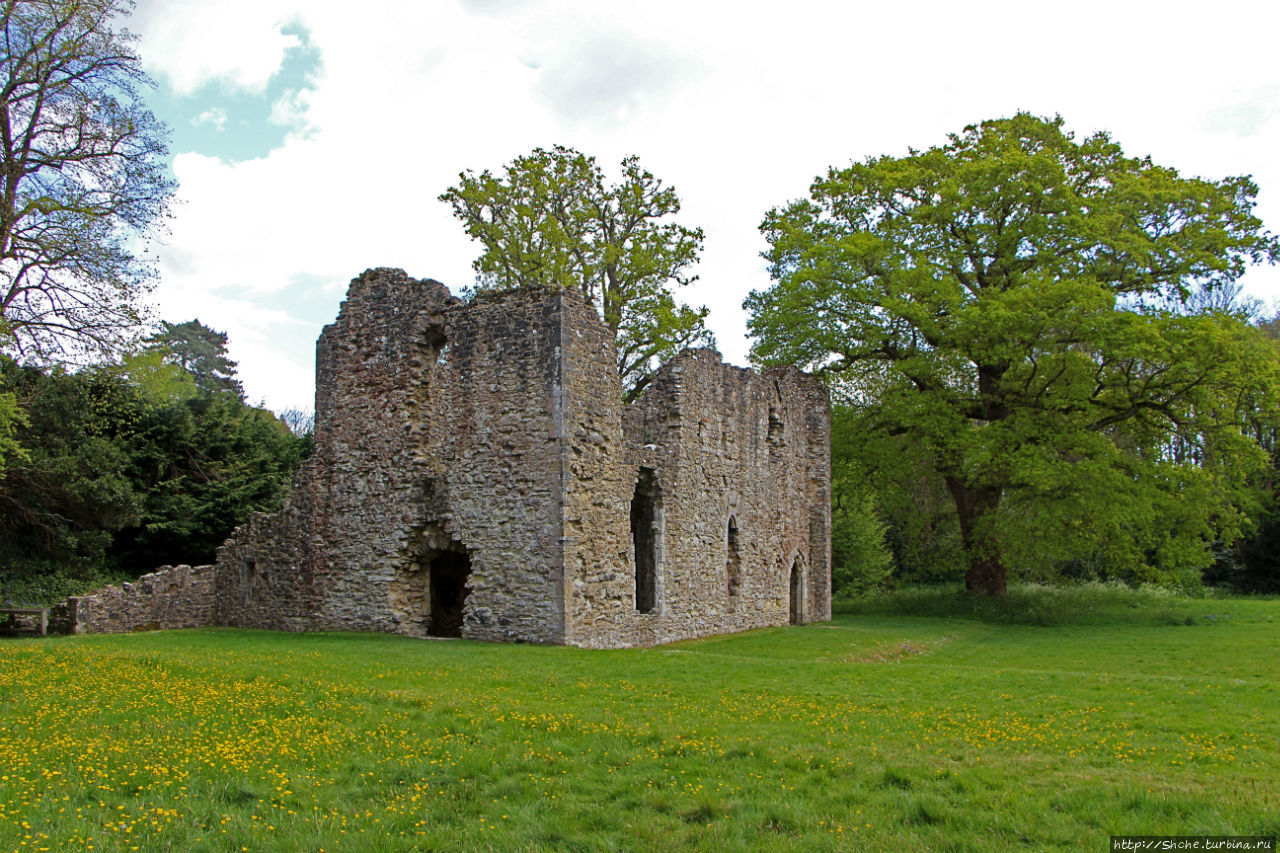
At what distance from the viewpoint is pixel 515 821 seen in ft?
19.6

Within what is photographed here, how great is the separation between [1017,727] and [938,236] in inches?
818

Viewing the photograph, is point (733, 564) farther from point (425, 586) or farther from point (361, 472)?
point (361, 472)

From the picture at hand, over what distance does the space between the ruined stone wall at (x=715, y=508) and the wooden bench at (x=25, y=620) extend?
10.4 metres

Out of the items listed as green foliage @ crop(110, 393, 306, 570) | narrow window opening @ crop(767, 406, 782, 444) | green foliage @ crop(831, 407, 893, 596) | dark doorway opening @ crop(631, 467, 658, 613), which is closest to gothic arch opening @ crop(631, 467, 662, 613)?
dark doorway opening @ crop(631, 467, 658, 613)

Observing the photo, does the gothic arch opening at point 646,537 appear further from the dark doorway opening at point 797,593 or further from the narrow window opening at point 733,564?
the dark doorway opening at point 797,593

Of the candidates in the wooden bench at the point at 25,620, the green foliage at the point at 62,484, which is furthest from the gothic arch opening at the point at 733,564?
the green foliage at the point at 62,484

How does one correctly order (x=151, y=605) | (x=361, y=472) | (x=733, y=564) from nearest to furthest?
→ 1. (x=361, y=472)
2. (x=151, y=605)
3. (x=733, y=564)

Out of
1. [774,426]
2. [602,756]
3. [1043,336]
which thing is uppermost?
[1043,336]

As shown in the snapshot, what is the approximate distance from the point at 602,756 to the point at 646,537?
42.2ft

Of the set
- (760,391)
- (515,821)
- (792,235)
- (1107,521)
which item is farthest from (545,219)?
(515,821)

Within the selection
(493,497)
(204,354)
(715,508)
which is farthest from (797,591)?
(204,354)

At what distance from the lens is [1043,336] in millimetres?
25781

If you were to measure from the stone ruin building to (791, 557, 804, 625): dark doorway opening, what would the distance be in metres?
2.82

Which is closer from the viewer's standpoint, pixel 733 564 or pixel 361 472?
pixel 361 472
